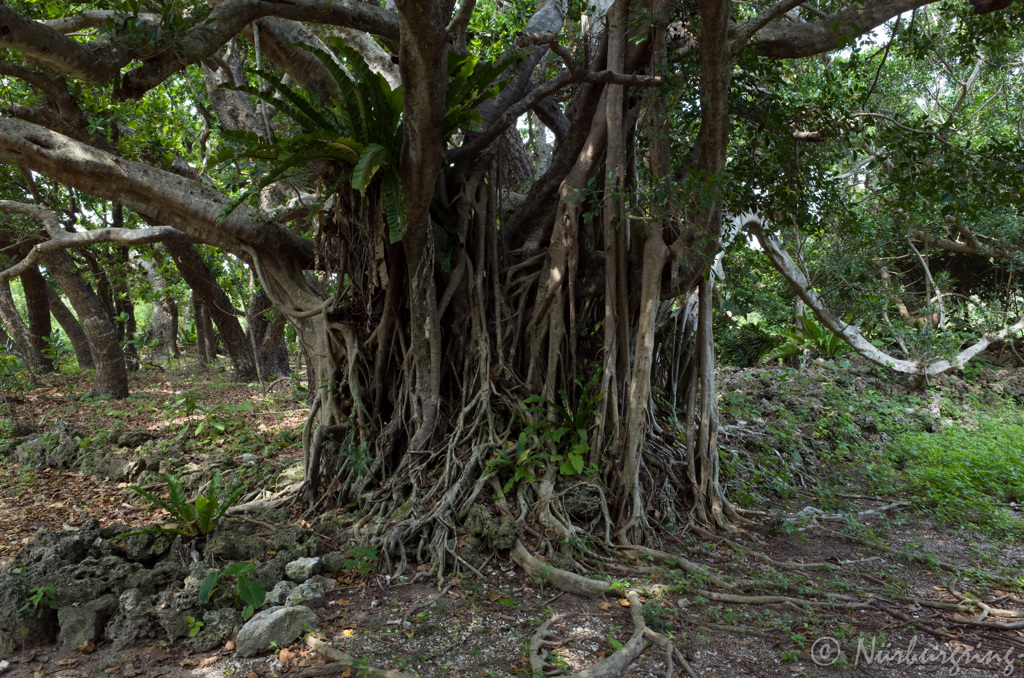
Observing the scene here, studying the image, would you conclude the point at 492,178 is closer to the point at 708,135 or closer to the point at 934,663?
the point at 708,135

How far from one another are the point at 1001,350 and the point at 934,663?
9.64 metres

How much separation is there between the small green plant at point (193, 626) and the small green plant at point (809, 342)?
933cm

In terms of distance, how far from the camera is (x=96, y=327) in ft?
28.0

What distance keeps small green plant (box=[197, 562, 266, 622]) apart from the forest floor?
24 centimetres

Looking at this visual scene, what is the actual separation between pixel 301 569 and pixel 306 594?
0.35 m

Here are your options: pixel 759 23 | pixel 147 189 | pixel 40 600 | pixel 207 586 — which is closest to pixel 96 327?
pixel 147 189

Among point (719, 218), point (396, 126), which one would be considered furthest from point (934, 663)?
point (396, 126)

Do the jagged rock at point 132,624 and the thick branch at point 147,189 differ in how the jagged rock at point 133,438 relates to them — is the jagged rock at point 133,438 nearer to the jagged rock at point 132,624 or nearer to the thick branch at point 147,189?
the thick branch at point 147,189

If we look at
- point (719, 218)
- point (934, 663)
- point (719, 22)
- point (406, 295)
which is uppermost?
point (719, 22)

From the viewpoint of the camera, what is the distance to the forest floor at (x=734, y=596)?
10.0ft

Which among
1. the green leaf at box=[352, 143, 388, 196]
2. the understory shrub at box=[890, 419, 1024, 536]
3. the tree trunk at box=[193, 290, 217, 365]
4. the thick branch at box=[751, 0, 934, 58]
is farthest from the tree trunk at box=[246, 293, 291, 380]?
the understory shrub at box=[890, 419, 1024, 536]

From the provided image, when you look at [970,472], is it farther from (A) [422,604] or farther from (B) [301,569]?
(B) [301,569]

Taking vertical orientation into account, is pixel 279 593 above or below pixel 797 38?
below

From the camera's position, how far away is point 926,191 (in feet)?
14.2
